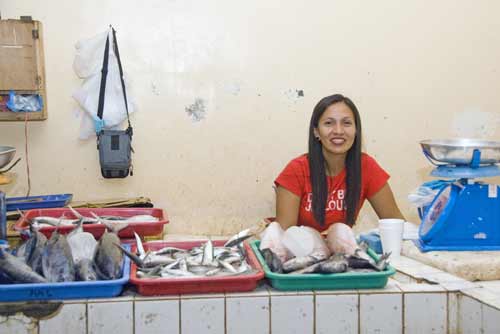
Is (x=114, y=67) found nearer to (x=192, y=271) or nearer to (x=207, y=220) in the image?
(x=207, y=220)

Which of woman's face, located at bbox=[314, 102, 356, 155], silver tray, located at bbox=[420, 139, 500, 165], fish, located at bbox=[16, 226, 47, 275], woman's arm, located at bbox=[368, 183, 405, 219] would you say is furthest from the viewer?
woman's arm, located at bbox=[368, 183, 405, 219]

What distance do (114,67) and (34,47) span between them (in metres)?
0.63

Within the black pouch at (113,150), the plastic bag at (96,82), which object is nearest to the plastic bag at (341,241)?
the black pouch at (113,150)

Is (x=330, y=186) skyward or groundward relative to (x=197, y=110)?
groundward

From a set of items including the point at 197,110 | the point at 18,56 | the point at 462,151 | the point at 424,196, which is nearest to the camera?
the point at 462,151

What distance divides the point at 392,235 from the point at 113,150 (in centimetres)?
252

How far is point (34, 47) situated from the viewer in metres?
4.34

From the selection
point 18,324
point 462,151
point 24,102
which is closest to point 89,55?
point 24,102

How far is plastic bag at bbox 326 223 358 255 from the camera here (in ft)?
8.29

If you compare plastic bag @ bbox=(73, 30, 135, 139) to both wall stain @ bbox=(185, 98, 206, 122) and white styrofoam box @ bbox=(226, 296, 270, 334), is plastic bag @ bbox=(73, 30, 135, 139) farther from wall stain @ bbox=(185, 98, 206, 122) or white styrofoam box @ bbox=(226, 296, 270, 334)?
white styrofoam box @ bbox=(226, 296, 270, 334)

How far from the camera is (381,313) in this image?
90.0 inches

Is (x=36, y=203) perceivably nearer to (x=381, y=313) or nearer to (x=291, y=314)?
(x=291, y=314)

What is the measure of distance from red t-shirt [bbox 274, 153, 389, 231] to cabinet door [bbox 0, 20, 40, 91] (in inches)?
85.9

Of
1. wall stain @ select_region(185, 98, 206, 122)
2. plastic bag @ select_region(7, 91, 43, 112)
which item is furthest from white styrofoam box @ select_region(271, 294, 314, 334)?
plastic bag @ select_region(7, 91, 43, 112)
